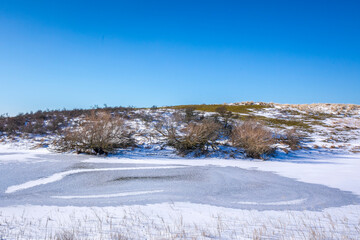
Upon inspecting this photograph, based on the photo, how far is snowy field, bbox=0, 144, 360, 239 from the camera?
3.74m

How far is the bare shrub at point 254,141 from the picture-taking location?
513 inches

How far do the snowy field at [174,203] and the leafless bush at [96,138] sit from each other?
10.6 ft

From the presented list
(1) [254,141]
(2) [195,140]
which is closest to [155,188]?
(2) [195,140]

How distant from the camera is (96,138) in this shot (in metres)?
12.9

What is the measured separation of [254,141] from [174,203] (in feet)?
29.4

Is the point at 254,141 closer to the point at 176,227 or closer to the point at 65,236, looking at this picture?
the point at 176,227

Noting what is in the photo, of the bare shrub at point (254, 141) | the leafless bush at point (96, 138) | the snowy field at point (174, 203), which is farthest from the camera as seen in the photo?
the bare shrub at point (254, 141)

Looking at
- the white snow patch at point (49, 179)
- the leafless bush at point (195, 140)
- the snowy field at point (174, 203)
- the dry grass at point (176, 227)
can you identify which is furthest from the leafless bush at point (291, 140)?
the dry grass at point (176, 227)

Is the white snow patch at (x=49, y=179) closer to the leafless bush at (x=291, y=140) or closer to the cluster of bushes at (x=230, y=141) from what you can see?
the cluster of bushes at (x=230, y=141)

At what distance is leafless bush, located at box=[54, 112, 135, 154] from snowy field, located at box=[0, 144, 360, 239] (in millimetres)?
3230

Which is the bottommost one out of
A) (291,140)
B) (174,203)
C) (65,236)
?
(291,140)

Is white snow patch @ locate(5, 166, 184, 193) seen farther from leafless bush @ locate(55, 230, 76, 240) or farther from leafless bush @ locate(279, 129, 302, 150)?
leafless bush @ locate(279, 129, 302, 150)

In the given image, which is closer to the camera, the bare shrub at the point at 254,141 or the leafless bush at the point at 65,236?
the leafless bush at the point at 65,236

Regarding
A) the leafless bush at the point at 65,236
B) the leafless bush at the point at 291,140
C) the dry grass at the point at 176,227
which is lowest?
the leafless bush at the point at 291,140
